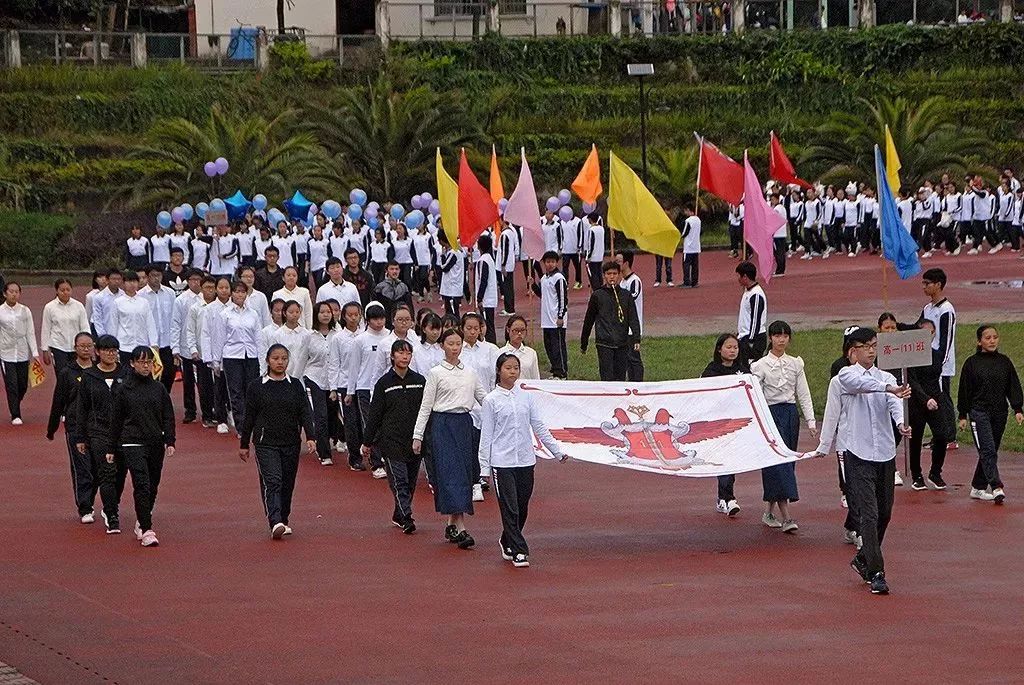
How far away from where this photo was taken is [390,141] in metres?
42.0

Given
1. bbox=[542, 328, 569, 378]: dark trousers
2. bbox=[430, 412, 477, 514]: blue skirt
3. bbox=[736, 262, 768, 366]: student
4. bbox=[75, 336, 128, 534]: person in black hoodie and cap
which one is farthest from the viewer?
bbox=[542, 328, 569, 378]: dark trousers

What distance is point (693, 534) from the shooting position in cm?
1405

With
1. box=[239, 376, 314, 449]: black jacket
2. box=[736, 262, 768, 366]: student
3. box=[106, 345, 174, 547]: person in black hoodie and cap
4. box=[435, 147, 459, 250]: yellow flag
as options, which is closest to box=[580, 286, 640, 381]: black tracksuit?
box=[736, 262, 768, 366]: student

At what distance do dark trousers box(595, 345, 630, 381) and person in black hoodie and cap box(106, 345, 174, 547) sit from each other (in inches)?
278

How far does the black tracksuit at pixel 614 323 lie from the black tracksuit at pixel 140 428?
696 centimetres

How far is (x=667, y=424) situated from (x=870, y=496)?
10.1ft

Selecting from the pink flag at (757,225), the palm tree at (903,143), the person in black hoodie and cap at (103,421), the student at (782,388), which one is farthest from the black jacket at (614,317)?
the palm tree at (903,143)

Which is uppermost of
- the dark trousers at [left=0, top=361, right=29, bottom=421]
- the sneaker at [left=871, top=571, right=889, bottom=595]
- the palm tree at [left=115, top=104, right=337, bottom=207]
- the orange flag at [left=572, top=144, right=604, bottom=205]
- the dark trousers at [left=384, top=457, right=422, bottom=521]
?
the palm tree at [left=115, top=104, right=337, bottom=207]

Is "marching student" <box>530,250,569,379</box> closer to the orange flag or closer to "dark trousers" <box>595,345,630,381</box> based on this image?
"dark trousers" <box>595,345,630,381</box>

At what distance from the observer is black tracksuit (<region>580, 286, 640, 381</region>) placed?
20062 millimetres

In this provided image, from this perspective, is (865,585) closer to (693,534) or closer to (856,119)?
(693,534)

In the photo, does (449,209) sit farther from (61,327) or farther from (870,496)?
(870,496)

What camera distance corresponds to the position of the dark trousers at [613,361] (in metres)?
20.2

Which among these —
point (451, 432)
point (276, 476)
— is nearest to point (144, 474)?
point (276, 476)
